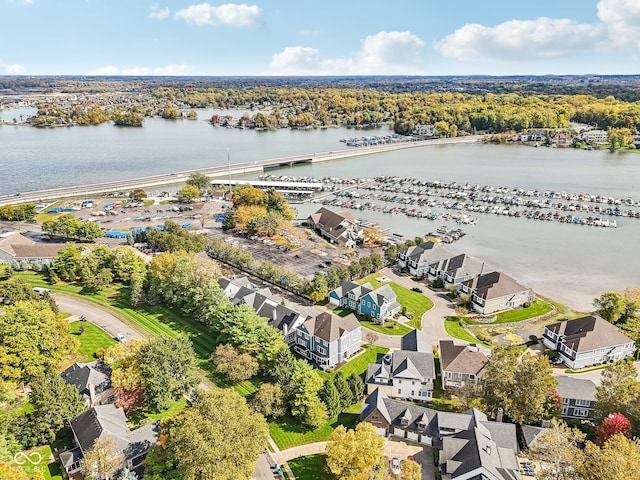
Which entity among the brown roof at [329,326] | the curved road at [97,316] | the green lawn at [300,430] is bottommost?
the green lawn at [300,430]

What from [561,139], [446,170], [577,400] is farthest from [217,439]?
[561,139]

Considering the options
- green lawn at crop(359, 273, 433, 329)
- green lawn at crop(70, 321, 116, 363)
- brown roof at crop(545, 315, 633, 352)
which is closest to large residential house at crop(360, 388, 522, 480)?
brown roof at crop(545, 315, 633, 352)

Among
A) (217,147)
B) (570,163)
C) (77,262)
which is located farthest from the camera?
(217,147)

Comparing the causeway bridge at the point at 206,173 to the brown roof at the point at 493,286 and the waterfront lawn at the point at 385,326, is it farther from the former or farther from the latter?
the brown roof at the point at 493,286

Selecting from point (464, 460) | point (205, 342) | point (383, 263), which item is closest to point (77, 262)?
point (205, 342)

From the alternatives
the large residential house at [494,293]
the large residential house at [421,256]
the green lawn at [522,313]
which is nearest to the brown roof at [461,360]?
the green lawn at [522,313]

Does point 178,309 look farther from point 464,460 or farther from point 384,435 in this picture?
point 464,460
